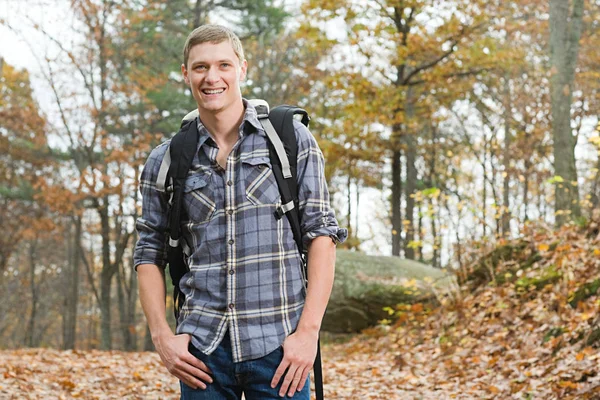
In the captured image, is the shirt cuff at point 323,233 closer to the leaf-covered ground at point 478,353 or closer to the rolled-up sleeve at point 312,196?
the rolled-up sleeve at point 312,196

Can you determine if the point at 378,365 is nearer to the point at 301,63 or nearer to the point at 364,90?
the point at 364,90

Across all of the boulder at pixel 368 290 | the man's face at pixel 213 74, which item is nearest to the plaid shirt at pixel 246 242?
the man's face at pixel 213 74

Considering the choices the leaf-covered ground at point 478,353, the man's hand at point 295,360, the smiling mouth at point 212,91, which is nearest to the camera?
the man's hand at point 295,360

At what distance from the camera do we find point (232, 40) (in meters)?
2.46

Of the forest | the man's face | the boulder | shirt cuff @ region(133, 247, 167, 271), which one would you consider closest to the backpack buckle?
the man's face

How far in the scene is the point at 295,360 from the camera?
2.23 meters

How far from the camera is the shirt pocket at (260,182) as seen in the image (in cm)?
235

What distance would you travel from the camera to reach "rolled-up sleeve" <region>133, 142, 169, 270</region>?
99.8 inches

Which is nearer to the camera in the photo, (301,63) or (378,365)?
(378,365)

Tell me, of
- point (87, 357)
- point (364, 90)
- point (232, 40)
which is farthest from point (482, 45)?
point (232, 40)

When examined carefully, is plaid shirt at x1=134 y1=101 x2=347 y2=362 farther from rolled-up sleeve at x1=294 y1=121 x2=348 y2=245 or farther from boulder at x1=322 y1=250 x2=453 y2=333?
boulder at x1=322 y1=250 x2=453 y2=333

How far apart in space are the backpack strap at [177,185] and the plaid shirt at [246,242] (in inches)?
1.1

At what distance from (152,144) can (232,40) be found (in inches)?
675

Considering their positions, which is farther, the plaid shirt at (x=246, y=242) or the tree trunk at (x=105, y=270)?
the tree trunk at (x=105, y=270)
